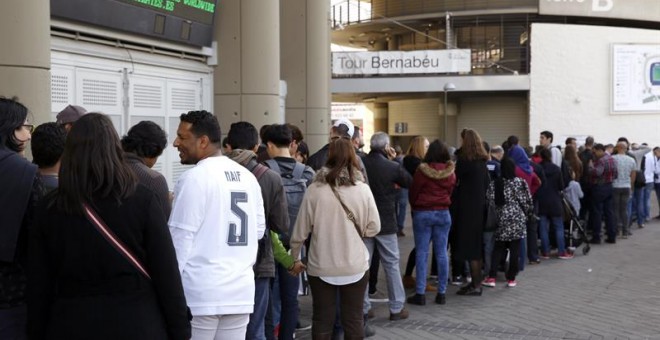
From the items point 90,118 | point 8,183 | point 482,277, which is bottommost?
point 482,277

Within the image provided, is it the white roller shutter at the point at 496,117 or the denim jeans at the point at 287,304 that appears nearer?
the denim jeans at the point at 287,304

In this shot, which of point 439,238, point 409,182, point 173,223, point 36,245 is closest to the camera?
point 36,245

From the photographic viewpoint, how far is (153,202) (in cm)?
350

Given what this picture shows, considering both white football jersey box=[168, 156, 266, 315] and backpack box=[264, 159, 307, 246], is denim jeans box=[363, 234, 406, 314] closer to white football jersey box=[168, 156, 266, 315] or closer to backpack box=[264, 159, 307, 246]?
backpack box=[264, 159, 307, 246]

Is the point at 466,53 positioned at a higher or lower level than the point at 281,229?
higher

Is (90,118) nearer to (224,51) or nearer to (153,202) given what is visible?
(153,202)

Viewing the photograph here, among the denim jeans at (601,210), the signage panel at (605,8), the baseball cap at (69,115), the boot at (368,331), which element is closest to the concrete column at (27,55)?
the baseball cap at (69,115)

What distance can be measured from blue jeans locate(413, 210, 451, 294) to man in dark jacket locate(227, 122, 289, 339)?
3405mm

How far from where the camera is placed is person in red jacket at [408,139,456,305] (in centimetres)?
885

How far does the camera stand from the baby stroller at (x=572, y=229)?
42.4ft

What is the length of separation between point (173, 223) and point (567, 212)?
987 cm

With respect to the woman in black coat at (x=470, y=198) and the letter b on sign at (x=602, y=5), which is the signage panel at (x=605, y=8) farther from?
the woman in black coat at (x=470, y=198)

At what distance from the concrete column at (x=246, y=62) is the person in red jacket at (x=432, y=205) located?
3867 mm

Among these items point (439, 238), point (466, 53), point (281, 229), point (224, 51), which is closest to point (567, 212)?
point (439, 238)
